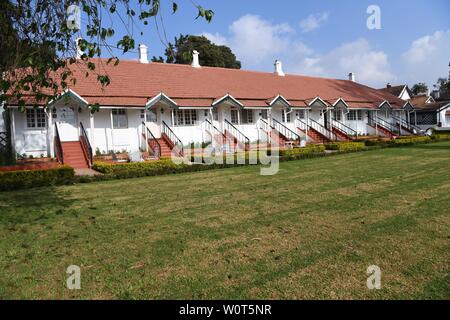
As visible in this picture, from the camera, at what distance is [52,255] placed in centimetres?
522

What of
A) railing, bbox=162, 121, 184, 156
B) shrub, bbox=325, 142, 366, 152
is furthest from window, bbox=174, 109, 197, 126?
shrub, bbox=325, 142, 366, 152

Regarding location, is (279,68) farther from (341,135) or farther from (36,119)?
(36,119)

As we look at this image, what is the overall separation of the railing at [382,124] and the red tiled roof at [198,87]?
154 centimetres

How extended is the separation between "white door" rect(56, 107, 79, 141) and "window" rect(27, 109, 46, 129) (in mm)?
712

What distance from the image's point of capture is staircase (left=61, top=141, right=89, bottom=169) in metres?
17.8

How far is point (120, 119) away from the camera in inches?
853

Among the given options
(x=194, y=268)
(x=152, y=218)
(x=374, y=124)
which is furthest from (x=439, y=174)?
(x=374, y=124)

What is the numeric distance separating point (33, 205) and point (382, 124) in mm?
33245

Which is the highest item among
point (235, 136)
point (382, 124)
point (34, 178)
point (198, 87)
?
point (198, 87)

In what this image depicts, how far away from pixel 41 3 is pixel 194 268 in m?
5.92

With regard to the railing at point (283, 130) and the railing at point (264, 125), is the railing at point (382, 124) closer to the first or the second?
the railing at point (283, 130)

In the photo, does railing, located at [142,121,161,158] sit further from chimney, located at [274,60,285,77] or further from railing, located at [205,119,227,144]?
chimney, located at [274,60,285,77]

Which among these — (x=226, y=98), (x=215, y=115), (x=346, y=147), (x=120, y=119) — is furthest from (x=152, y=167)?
(x=346, y=147)
